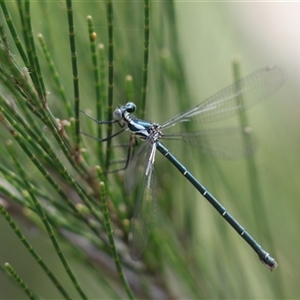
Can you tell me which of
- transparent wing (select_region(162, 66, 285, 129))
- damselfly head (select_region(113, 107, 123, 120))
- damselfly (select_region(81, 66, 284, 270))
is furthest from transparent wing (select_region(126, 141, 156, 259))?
transparent wing (select_region(162, 66, 285, 129))

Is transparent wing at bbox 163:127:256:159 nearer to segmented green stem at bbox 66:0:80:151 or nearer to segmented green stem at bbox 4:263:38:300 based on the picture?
segmented green stem at bbox 66:0:80:151

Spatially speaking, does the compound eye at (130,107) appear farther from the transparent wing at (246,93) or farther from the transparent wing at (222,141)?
the transparent wing at (246,93)

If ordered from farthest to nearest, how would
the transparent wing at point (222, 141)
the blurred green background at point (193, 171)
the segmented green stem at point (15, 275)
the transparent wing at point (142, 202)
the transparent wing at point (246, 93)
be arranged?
1. the transparent wing at point (246, 93)
2. the transparent wing at point (222, 141)
3. the blurred green background at point (193, 171)
4. the transparent wing at point (142, 202)
5. the segmented green stem at point (15, 275)

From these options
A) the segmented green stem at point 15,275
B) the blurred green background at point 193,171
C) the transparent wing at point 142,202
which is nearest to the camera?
the segmented green stem at point 15,275

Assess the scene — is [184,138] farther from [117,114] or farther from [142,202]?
[142,202]

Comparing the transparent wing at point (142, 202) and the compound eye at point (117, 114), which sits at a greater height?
the compound eye at point (117, 114)

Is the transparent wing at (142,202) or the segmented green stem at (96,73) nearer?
the segmented green stem at (96,73)

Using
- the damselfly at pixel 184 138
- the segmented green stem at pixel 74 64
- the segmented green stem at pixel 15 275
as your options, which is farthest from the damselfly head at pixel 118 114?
the segmented green stem at pixel 15 275

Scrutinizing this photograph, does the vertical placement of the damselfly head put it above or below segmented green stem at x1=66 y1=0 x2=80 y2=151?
below

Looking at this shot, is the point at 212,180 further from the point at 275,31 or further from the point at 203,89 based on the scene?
the point at 275,31
